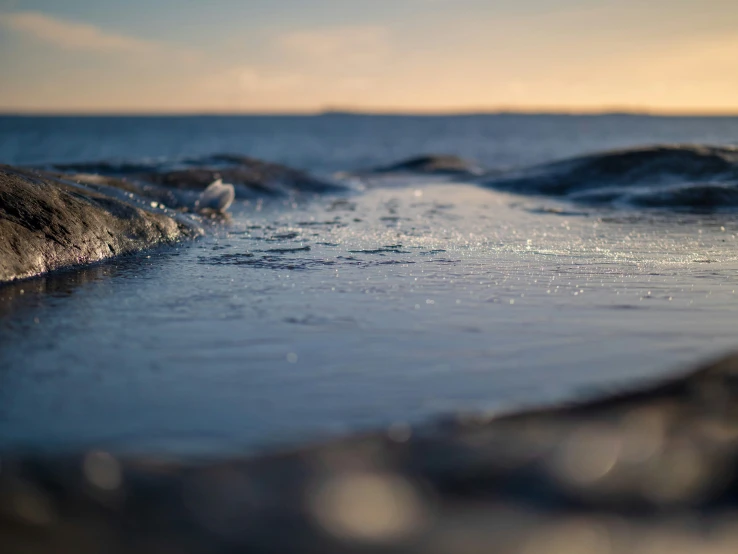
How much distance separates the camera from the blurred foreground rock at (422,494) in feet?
5.51

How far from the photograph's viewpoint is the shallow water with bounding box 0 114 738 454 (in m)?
2.47

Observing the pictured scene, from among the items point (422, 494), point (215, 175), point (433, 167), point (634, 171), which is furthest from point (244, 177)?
point (422, 494)

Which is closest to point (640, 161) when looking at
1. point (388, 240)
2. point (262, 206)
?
point (262, 206)

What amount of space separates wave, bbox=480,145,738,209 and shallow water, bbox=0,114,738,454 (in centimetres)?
550

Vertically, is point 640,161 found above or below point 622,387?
above

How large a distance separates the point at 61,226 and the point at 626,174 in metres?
10.8

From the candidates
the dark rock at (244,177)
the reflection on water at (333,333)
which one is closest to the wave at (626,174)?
the dark rock at (244,177)

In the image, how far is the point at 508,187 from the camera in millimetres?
14117

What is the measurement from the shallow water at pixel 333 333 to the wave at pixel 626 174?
5.50 metres

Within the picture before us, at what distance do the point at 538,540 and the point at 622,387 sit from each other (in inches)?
44.3

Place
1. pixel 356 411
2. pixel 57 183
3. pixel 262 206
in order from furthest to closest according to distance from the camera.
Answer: pixel 262 206 → pixel 57 183 → pixel 356 411

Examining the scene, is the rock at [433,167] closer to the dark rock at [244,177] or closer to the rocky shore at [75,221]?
the dark rock at [244,177]

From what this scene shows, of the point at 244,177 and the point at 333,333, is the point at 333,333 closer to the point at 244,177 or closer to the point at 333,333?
the point at 333,333

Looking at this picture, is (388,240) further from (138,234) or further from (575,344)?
(575,344)
